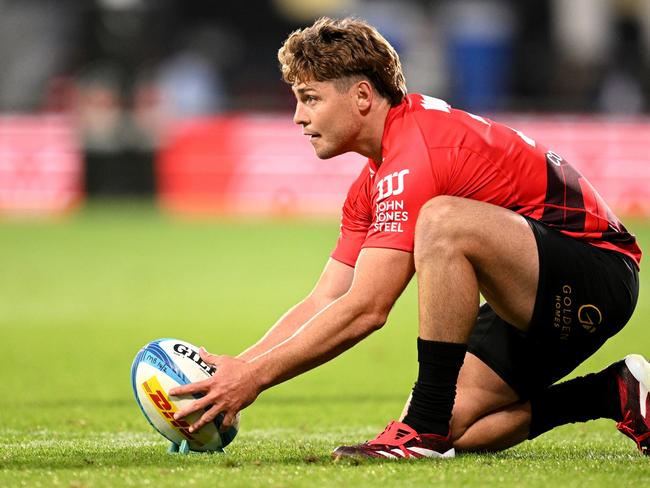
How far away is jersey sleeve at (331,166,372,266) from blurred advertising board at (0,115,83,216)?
1358cm

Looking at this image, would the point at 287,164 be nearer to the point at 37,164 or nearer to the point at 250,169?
the point at 250,169

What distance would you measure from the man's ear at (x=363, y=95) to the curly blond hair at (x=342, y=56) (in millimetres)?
28

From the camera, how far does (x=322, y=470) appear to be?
438 centimetres

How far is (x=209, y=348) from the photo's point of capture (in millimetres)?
8430

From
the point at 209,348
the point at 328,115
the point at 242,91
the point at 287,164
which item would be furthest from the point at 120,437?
the point at 242,91

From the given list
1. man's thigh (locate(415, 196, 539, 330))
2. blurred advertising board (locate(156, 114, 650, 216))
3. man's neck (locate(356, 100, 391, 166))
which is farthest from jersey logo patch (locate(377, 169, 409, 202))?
blurred advertising board (locate(156, 114, 650, 216))

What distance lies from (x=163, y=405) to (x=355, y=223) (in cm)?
112

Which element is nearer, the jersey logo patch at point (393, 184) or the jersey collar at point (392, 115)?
the jersey logo patch at point (393, 184)

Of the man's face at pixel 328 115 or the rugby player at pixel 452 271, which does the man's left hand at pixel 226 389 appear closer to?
the rugby player at pixel 452 271

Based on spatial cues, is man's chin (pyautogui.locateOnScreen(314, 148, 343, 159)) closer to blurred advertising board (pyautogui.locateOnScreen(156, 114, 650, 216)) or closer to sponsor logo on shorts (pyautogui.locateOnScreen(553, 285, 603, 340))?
sponsor logo on shorts (pyautogui.locateOnScreen(553, 285, 603, 340))

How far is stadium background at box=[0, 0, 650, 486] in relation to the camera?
17.1ft

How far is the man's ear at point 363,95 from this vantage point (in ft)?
15.9

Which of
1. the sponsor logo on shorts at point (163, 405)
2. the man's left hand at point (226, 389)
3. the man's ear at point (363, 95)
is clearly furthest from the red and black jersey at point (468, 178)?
the sponsor logo on shorts at point (163, 405)

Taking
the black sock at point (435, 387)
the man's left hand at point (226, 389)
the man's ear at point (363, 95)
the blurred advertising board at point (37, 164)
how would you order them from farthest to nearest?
the blurred advertising board at point (37, 164) → the man's ear at point (363, 95) → the black sock at point (435, 387) → the man's left hand at point (226, 389)
